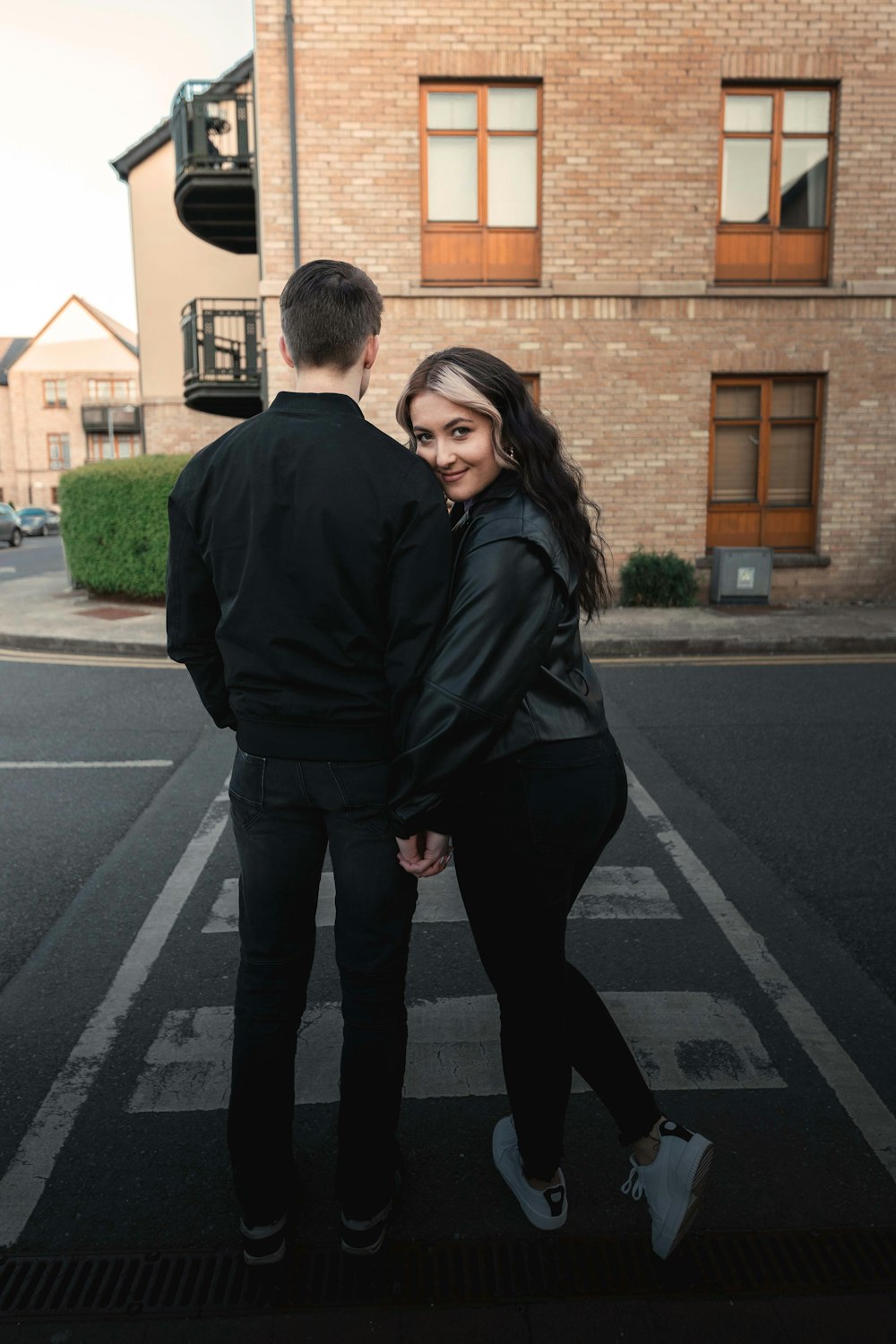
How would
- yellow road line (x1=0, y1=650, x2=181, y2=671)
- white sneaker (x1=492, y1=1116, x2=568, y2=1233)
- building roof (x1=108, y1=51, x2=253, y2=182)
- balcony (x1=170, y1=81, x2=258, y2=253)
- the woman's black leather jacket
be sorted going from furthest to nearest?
1. building roof (x1=108, y1=51, x2=253, y2=182)
2. balcony (x1=170, y1=81, x2=258, y2=253)
3. yellow road line (x1=0, y1=650, x2=181, y2=671)
4. white sneaker (x1=492, y1=1116, x2=568, y2=1233)
5. the woman's black leather jacket

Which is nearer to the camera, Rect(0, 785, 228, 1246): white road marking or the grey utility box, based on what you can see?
Rect(0, 785, 228, 1246): white road marking

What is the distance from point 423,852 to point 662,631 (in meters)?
9.22

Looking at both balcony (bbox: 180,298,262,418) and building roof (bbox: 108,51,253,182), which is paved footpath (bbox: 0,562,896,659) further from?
building roof (bbox: 108,51,253,182)

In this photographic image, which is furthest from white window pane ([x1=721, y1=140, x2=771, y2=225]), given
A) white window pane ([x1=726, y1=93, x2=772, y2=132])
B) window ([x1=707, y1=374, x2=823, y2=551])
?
window ([x1=707, y1=374, x2=823, y2=551])

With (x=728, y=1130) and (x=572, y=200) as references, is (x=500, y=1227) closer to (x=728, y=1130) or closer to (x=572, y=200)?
(x=728, y=1130)

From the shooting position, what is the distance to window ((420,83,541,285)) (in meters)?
12.9

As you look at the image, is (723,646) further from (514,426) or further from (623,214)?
(514,426)

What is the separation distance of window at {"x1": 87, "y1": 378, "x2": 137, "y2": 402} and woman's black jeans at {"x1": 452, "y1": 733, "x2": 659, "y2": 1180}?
6859cm

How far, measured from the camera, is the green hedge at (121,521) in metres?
13.3

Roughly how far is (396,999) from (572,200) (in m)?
12.7

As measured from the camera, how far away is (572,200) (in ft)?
42.2

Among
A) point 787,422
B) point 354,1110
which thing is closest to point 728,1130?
point 354,1110

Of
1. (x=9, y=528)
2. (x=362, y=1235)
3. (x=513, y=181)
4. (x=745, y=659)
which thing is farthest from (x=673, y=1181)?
(x=9, y=528)

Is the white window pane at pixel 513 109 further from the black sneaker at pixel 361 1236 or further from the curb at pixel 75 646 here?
the black sneaker at pixel 361 1236
